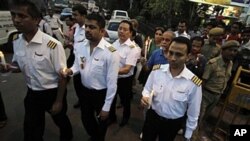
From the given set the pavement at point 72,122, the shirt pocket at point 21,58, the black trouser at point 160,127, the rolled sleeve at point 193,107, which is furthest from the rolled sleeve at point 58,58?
the rolled sleeve at point 193,107

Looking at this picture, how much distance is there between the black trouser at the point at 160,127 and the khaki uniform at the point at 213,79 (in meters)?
1.57

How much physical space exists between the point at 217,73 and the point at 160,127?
1810mm

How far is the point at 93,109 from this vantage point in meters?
3.57

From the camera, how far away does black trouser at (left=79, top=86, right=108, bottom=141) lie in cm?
347

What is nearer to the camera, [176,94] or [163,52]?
[176,94]

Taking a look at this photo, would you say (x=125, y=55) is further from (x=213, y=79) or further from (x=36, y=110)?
(x=36, y=110)

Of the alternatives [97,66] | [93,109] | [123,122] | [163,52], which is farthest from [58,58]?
[123,122]

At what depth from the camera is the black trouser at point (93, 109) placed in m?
3.47

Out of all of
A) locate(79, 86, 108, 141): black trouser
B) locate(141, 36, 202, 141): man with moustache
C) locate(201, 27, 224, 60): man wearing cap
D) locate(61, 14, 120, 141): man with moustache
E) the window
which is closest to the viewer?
locate(141, 36, 202, 141): man with moustache

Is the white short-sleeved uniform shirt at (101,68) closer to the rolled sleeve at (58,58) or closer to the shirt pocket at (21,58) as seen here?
the rolled sleeve at (58,58)

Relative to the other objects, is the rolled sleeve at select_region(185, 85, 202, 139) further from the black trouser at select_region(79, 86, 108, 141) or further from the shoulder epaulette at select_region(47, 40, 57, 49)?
the shoulder epaulette at select_region(47, 40, 57, 49)

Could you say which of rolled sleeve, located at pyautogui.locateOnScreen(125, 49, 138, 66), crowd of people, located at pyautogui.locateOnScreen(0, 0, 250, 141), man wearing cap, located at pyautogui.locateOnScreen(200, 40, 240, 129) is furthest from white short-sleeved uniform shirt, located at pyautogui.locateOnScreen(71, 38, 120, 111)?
man wearing cap, located at pyautogui.locateOnScreen(200, 40, 240, 129)

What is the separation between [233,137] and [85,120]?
1848mm

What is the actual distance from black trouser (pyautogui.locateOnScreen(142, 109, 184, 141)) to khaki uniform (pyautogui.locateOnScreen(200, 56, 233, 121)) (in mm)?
1573
